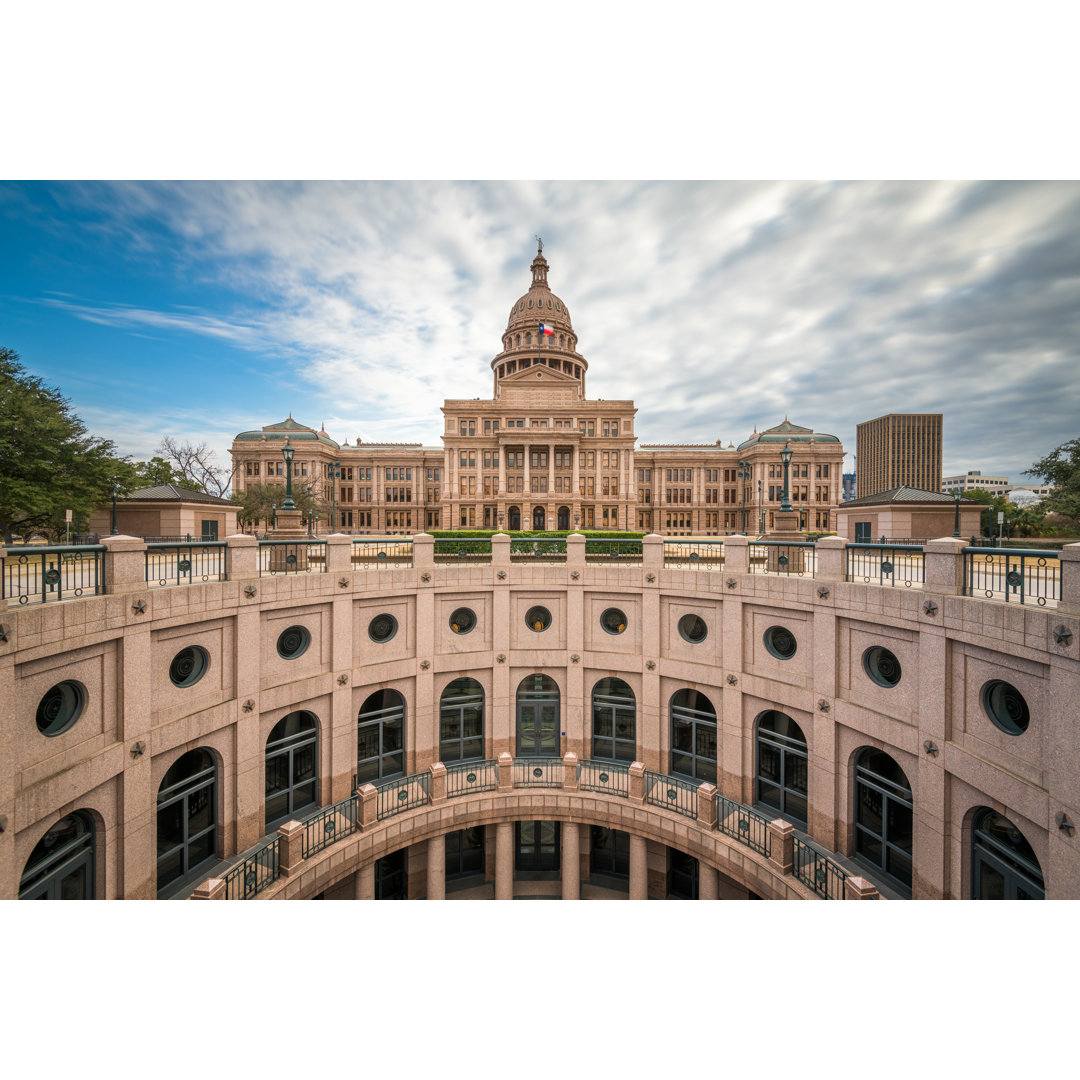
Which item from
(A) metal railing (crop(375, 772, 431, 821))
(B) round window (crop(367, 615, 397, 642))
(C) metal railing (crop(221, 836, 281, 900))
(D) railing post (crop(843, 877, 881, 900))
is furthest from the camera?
(B) round window (crop(367, 615, 397, 642))

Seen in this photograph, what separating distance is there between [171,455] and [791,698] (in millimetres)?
57933

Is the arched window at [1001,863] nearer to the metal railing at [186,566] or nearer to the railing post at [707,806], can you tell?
the railing post at [707,806]

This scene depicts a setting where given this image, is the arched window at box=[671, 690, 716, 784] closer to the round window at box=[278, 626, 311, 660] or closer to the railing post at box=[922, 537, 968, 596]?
the railing post at box=[922, 537, 968, 596]

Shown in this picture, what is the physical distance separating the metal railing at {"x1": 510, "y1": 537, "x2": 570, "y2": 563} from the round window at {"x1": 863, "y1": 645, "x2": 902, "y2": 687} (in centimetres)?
900

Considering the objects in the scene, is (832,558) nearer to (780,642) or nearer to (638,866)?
(780,642)

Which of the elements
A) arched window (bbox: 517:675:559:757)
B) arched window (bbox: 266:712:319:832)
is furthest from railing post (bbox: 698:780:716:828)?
arched window (bbox: 266:712:319:832)

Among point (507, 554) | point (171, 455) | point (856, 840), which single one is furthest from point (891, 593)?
point (171, 455)

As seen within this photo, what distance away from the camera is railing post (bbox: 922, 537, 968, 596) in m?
8.91

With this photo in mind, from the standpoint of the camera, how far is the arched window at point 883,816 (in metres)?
10.3

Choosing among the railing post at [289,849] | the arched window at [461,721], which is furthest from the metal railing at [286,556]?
the railing post at [289,849]

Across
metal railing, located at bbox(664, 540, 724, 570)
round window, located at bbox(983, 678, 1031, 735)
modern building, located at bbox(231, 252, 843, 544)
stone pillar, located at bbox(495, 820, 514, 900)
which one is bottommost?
stone pillar, located at bbox(495, 820, 514, 900)

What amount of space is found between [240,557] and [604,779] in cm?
1176

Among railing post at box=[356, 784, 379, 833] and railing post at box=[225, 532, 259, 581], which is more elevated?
railing post at box=[225, 532, 259, 581]

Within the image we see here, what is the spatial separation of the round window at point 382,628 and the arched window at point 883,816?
13.2 meters
